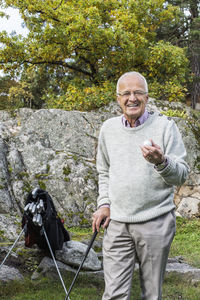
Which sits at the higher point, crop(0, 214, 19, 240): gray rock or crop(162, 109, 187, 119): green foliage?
crop(162, 109, 187, 119): green foliage

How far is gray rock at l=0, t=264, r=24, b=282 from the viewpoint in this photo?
3.70m

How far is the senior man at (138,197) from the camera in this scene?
218cm

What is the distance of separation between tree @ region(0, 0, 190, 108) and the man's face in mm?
6653

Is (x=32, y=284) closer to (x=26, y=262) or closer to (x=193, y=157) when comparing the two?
(x=26, y=262)

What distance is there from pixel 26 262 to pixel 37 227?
2.11ft

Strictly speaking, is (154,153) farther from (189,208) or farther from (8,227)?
(189,208)

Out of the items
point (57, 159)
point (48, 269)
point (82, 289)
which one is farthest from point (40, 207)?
point (57, 159)

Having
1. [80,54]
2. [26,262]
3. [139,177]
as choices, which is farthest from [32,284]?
[80,54]

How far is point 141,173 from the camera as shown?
2.20 m

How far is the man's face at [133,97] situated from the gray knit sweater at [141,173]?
0.09 metres

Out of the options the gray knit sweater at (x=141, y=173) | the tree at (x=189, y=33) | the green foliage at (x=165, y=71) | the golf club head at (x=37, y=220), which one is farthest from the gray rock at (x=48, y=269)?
the tree at (x=189, y=33)

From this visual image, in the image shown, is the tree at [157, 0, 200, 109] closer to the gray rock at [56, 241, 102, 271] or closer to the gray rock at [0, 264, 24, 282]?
the gray rock at [56, 241, 102, 271]

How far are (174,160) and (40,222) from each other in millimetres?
2152

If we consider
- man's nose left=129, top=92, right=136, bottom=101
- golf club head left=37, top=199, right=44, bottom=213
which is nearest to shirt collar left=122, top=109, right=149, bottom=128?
man's nose left=129, top=92, right=136, bottom=101
